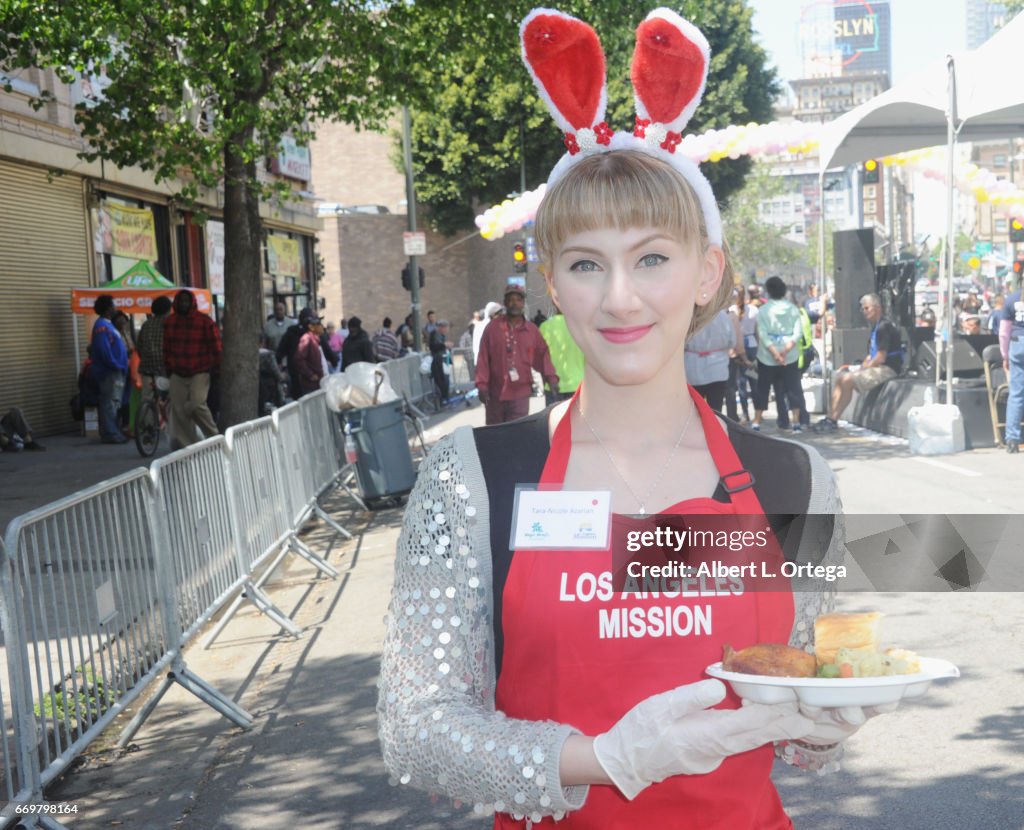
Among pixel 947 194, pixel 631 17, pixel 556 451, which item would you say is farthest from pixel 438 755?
pixel 631 17

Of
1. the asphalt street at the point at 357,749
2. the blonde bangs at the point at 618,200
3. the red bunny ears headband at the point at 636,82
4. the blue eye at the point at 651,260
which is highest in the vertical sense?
the red bunny ears headband at the point at 636,82

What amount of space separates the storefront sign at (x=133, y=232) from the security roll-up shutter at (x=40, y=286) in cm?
115

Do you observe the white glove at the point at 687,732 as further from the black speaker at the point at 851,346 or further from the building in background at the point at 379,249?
the building in background at the point at 379,249

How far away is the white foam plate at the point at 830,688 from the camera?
59.9 inches

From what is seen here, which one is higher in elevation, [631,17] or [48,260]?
[631,17]

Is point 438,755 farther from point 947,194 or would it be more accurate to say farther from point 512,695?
point 947,194

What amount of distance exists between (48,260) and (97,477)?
718 cm

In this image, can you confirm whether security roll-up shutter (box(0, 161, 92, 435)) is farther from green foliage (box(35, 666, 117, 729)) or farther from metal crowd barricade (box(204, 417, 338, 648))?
green foliage (box(35, 666, 117, 729))

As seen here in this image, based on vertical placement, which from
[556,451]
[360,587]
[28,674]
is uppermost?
[556,451]

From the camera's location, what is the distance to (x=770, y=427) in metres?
17.4

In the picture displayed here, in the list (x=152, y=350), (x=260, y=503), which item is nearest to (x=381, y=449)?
(x=260, y=503)

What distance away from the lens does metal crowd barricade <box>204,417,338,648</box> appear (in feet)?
24.8

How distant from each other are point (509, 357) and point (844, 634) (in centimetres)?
1051

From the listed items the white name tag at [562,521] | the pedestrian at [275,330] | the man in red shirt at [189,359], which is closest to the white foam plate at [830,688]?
the white name tag at [562,521]
